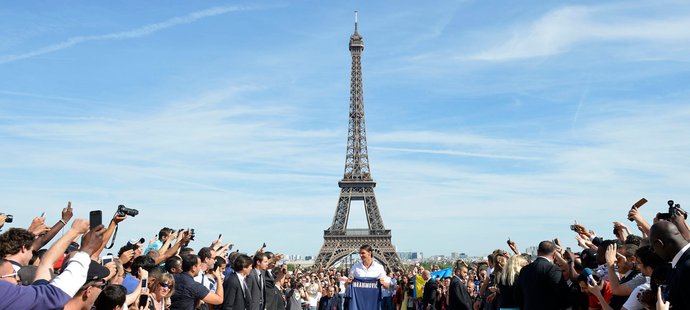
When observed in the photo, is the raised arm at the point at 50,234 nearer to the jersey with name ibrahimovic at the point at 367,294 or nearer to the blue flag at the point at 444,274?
the jersey with name ibrahimovic at the point at 367,294

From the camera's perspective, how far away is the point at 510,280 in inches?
380

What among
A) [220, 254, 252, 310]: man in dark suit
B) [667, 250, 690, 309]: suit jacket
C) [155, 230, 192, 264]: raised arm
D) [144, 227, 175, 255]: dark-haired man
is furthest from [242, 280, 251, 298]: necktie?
[667, 250, 690, 309]: suit jacket

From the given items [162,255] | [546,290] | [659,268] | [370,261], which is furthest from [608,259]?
[370,261]

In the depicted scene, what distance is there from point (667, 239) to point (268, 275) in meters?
8.37

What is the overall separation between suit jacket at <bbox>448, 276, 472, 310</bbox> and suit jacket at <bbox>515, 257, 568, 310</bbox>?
4.63 metres

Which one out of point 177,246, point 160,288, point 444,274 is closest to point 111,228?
point 160,288

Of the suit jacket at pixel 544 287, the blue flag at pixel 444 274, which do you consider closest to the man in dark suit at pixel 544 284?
the suit jacket at pixel 544 287

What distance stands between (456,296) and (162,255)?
256 inches

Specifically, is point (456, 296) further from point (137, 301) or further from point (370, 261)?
point (137, 301)

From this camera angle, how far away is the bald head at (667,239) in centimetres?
480

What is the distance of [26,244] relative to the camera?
543 cm

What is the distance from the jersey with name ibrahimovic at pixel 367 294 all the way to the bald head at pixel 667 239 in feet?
25.9

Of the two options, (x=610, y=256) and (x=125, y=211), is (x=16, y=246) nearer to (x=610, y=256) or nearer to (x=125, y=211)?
(x=125, y=211)

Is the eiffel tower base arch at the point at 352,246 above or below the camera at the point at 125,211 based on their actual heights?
above
